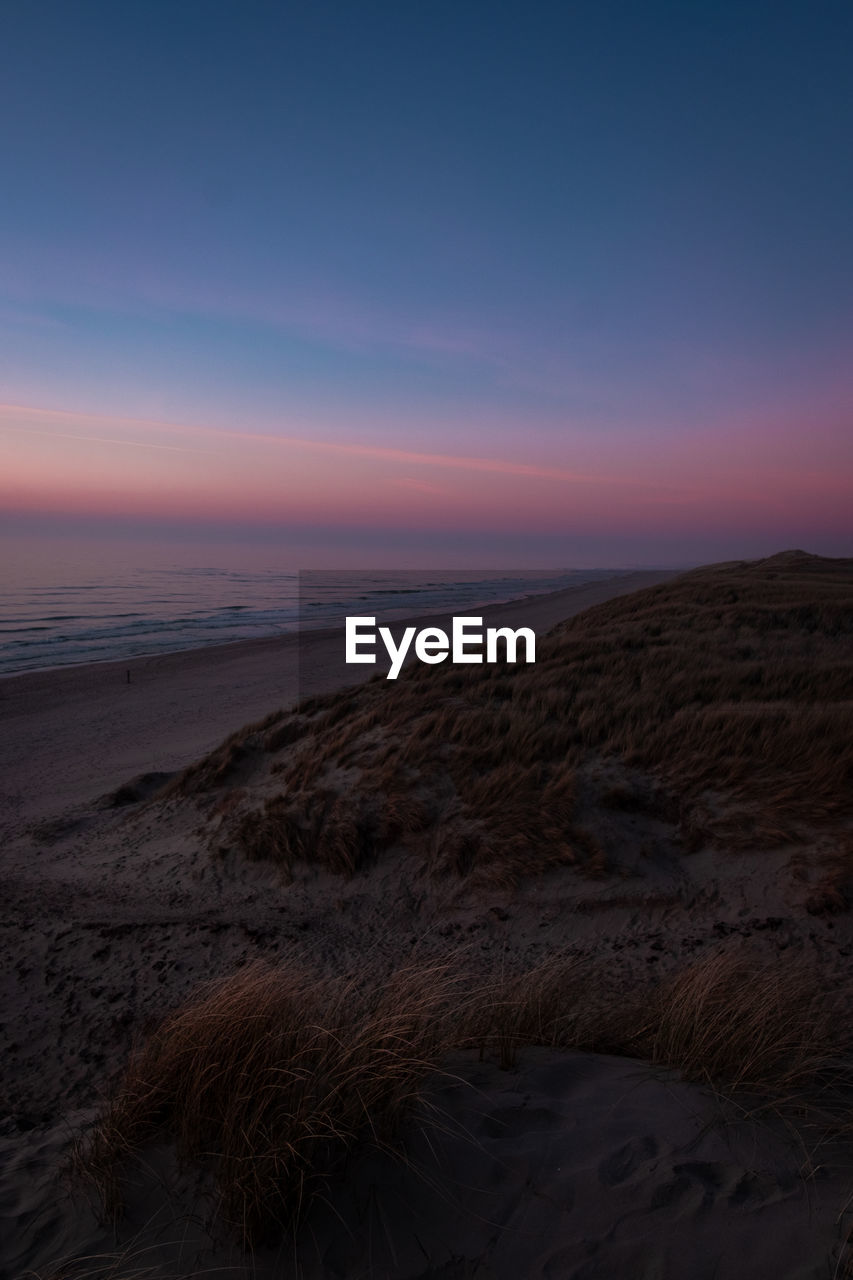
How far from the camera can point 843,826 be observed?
223 inches

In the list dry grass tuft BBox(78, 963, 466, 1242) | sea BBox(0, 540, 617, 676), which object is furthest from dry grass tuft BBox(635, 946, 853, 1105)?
sea BBox(0, 540, 617, 676)

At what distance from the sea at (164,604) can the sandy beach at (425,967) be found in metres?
18.2

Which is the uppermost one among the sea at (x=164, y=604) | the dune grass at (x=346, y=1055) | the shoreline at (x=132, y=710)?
the sea at (x=164, y=604)

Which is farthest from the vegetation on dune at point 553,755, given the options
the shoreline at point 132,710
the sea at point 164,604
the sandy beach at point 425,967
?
the sea at point 164,604

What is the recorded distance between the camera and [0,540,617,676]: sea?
1171 inches

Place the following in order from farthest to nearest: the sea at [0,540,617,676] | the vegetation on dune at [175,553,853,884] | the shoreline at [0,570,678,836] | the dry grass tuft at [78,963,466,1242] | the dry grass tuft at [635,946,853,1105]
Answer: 1. the sea at [0,540,617,676]
2. the shoreline at [0,570,678,836]
3. the vegetation on dune at [175,553,853,884]
4. the dry grass tuft at [635,946,853,1105]
5. the dry grass tuft at [78,963,466,1242]

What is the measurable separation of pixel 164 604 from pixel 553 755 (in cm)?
4156

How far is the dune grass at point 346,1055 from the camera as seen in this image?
2.60 metres

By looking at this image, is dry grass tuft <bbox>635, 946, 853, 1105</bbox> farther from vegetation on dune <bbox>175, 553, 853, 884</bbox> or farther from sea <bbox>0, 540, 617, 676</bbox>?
sea <bbox>0, 540, 617, 676</bbox>

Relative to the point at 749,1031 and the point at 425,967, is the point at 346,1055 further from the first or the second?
the point at 425,967

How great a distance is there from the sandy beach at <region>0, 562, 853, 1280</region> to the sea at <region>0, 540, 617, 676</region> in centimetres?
1821

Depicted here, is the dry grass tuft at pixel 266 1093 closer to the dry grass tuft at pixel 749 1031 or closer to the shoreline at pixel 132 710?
the dry grass tuft at pixel 749 1031

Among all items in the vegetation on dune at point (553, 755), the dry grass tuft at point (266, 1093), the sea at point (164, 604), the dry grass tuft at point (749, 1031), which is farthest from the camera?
the sea at point (164, 604)

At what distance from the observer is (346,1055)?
9.47 ft
